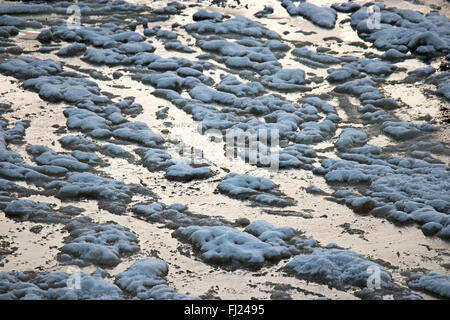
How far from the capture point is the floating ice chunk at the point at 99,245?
14.9ft

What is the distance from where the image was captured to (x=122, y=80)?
760cm

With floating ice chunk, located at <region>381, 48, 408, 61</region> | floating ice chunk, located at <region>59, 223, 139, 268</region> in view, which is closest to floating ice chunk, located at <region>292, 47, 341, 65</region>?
floating ice chunk, located at <region>381, 48, 408, 61</region>

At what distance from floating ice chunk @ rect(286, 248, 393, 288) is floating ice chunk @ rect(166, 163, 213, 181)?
1.49 m

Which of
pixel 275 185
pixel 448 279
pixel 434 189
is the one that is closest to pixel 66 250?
pixel 275 185

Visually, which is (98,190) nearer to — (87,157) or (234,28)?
(87,157)

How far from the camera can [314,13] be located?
31.8 feet

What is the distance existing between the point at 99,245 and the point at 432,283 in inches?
101

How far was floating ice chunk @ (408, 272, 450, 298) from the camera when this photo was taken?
4254mm

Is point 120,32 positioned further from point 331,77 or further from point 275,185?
point 275,185

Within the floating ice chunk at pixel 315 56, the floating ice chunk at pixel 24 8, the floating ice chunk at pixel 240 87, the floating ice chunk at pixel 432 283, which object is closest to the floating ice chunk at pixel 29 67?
the floating ice chunk at pixel 24 8

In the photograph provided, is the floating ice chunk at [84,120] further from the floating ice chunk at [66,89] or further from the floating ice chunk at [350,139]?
the floating ice chunk at [350,139]

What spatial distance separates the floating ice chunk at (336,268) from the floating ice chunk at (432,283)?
7.4 inches

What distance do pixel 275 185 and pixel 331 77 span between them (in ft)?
8.57

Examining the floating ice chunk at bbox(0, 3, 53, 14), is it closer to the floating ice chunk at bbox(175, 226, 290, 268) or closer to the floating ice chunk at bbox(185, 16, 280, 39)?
the floating ice chunk at bbox(185, 16, 280, 39)
